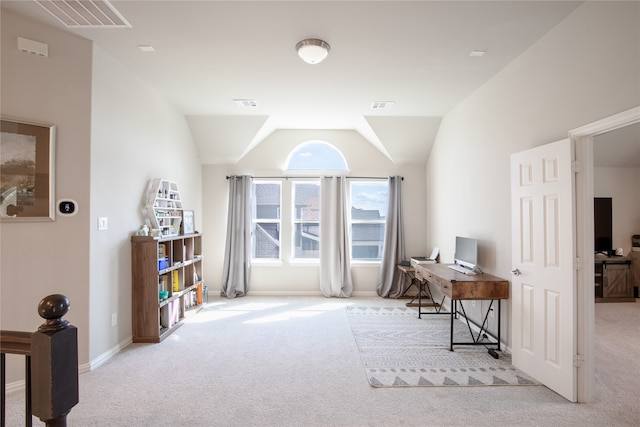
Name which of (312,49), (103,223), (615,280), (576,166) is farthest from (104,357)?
(615,280)

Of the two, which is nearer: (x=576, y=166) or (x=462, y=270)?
(x=576, y=166)

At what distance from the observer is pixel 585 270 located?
96.3 inches

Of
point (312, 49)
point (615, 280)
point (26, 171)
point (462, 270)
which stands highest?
point (312, 49)

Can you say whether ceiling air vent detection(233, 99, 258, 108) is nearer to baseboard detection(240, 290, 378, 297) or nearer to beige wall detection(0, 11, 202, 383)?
beige wall detection(0, 11, 202, 383)

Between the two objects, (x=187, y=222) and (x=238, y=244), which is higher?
(x=187, y=222)

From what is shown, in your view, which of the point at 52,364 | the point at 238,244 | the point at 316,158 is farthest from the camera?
the point at 316,158

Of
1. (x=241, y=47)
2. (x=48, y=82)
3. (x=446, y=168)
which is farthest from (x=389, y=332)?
(x=48, y=82)

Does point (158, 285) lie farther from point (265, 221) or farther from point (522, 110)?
point (522, 110)

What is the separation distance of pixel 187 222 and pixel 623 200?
719 centimetres

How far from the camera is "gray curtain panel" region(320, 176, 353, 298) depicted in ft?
18.7

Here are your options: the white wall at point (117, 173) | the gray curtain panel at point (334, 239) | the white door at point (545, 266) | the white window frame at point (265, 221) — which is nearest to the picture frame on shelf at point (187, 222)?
the white wall at point (117, 173)

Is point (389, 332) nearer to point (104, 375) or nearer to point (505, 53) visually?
point (104, 375)

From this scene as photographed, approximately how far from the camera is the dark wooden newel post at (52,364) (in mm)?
923

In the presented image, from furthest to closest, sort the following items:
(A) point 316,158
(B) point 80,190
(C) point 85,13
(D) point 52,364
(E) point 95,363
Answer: (A) point 316,158, (E) point 95,363, (B) point 80,190, (C) point 85,13, (D) point 52,364
